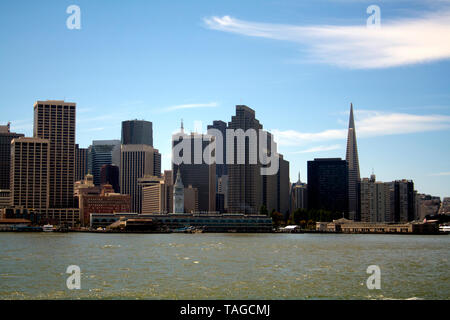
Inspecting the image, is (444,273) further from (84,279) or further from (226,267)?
(84,279)

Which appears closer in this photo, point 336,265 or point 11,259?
point 336,265

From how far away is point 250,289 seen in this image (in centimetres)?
4344
